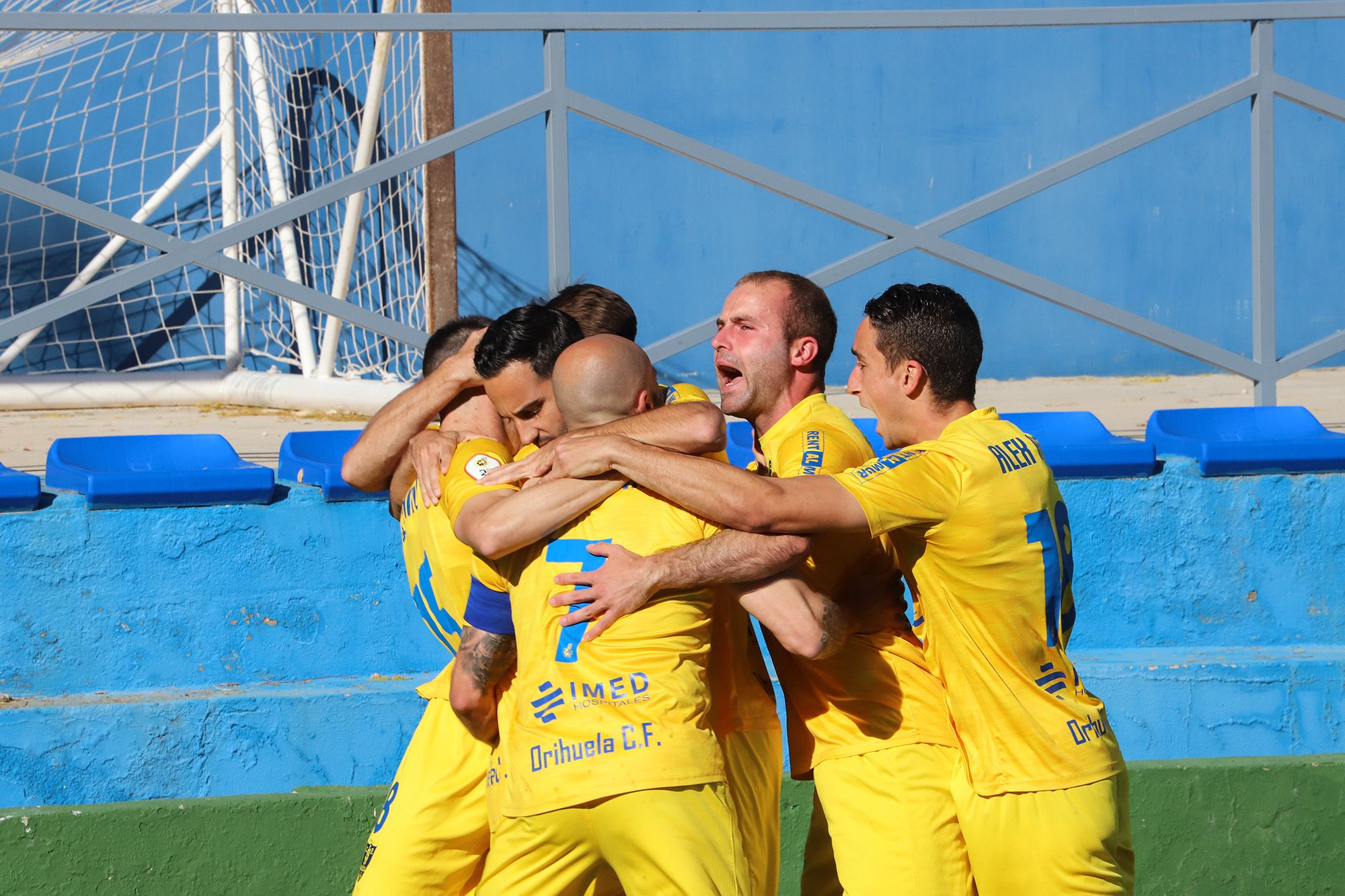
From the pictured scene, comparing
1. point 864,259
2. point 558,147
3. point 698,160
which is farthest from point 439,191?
point 864,259

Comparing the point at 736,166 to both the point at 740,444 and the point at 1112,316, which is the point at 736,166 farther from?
the point at 1112,316

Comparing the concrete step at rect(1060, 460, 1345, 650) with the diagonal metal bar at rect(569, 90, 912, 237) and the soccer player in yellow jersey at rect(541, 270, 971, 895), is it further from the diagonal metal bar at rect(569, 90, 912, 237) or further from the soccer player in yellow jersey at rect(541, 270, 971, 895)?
the soccer player in yellow jersey at rect(541, 270, 971, 895)

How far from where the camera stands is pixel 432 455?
2.70 meters

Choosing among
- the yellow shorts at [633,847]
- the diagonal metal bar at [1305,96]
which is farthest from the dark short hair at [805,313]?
the diagonal metal bar at [1305,96]

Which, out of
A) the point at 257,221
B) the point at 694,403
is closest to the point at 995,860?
the point at 694,403

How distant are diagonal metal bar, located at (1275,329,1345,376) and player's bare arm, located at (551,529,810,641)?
329 cm

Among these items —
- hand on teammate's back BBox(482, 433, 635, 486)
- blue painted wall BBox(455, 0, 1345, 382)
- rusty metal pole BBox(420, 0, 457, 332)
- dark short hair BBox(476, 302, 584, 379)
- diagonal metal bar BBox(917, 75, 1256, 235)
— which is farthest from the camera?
blue painted wall BBox(455, 0, 1345, 382)

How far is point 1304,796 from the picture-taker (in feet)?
12.2

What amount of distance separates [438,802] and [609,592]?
77 centimetres

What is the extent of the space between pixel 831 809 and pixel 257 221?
2.91 m

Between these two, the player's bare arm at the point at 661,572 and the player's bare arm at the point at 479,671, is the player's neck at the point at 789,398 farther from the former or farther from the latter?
the player's bare arm at the point at 479,671

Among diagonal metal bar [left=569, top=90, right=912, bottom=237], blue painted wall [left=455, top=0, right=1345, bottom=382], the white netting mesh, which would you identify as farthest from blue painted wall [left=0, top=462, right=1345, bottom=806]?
the white netting mesh

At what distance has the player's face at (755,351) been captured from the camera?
8.98ft

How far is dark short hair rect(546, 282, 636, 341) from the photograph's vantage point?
2.83m
